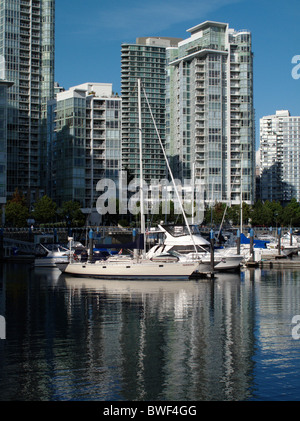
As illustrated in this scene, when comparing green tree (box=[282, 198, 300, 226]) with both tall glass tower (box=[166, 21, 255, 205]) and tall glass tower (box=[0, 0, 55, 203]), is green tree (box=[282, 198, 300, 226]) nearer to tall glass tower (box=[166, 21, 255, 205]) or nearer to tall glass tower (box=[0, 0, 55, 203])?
tall glass tower (box=[166, 21, 255, 205])

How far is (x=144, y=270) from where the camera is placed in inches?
2216

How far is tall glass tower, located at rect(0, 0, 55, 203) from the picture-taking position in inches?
6535

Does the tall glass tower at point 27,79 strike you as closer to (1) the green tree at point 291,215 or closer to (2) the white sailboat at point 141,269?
(1) the green tree at point 291,215

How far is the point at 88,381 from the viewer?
→ 2353cm

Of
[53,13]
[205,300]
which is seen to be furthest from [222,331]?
[53,13]

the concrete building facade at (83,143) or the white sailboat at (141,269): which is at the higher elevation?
the concrete building facade at (83,143)

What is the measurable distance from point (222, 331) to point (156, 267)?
77.7 feet

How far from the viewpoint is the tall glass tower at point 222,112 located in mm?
165500

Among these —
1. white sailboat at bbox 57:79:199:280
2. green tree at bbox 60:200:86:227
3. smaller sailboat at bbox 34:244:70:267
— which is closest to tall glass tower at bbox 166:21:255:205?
green tree at bbox 60:200:86:227

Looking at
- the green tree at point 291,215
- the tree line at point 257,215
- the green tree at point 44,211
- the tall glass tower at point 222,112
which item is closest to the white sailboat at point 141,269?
the green tree at point 44,211

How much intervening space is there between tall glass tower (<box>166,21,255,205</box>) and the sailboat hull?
4261 inches

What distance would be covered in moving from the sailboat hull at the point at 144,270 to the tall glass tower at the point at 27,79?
360 ft

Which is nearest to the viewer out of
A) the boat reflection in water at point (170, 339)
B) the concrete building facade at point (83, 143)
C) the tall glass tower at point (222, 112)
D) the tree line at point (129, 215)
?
the boat reflection in water at point (170, 339)
